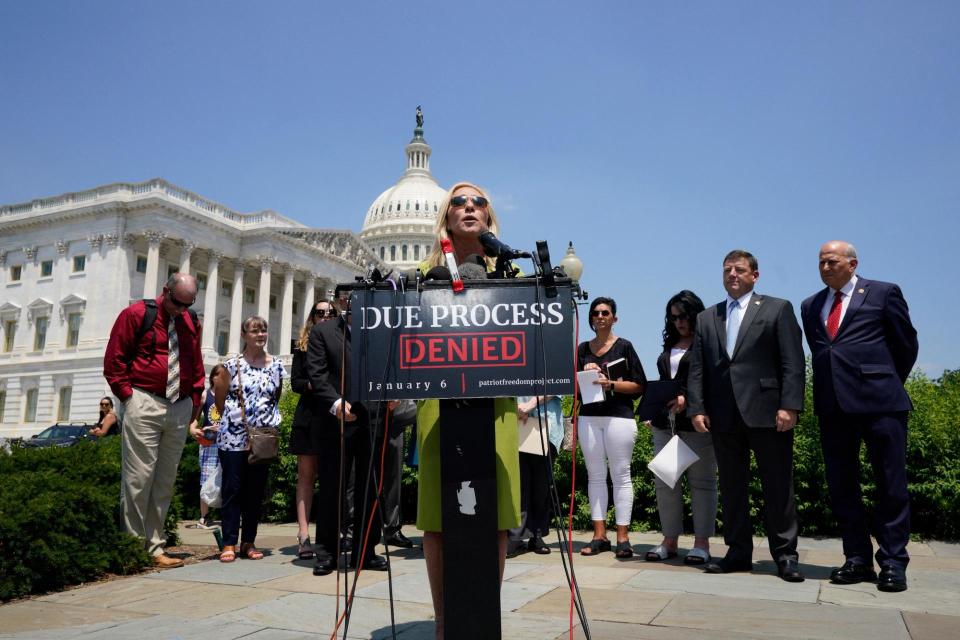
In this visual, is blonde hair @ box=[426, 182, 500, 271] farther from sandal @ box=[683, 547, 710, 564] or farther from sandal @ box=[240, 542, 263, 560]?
sandal @ box=[240, 542, 263, 560]

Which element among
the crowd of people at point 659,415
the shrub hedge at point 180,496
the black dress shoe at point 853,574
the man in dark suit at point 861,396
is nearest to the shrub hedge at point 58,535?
the shrub hedge at point 180,496

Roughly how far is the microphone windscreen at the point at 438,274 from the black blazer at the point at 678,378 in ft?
11.1

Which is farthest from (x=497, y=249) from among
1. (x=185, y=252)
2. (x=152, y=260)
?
(x=185, y=252)

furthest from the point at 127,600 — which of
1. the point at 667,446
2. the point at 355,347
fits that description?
the point at 667,446

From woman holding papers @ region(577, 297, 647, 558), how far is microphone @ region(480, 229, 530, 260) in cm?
307

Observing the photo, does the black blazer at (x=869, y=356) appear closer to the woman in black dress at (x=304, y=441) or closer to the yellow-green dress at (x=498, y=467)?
the yellow-green dress at (x=498, y=467)

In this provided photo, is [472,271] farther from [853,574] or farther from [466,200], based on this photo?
[853,574]

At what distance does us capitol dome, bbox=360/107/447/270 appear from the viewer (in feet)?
384

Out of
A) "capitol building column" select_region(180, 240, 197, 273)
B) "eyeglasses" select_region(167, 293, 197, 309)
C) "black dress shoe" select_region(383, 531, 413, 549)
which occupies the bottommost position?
"black dress shoe" select_region(383, 531, 413, 549)

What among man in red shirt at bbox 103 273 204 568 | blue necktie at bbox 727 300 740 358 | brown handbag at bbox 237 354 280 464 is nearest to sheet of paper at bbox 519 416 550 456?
blue necktie at bbox 727 300 740 358

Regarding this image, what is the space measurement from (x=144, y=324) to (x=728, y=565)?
5011 millimetres

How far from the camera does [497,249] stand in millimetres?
3211

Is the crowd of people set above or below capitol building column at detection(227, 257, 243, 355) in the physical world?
below

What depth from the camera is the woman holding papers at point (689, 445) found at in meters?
5.88
